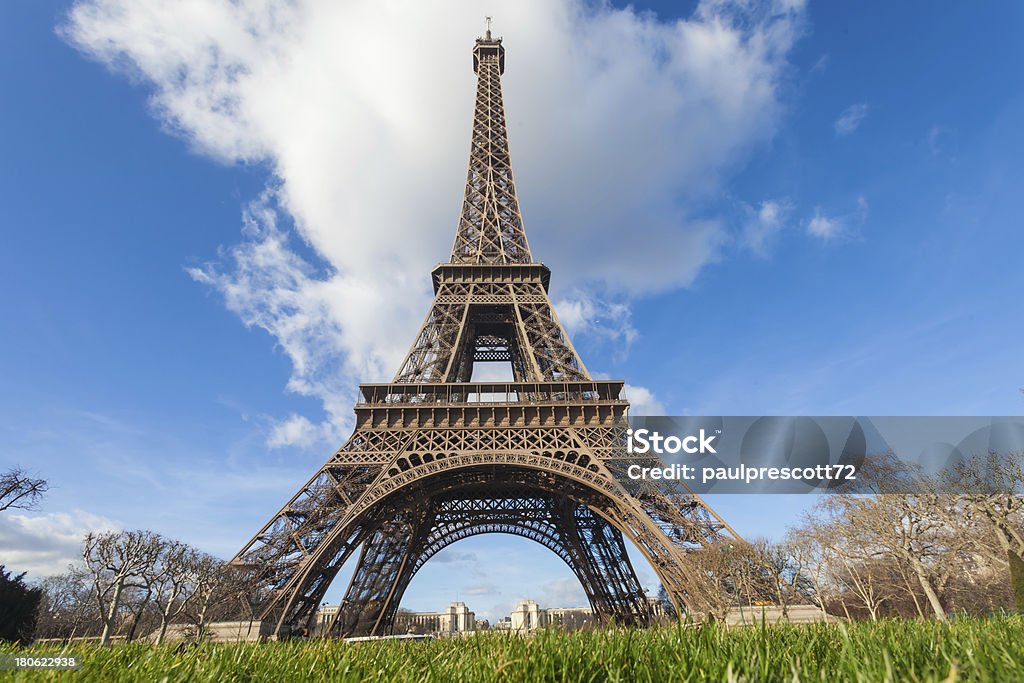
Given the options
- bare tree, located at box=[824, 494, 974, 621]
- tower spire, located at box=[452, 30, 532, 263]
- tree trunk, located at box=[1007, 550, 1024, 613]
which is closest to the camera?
tree trunk, located at box=[1007, 550, 1024, 613]

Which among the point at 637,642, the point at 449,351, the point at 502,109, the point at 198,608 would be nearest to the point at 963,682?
the point at 637,642

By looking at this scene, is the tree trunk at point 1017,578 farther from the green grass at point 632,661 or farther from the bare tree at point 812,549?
the green grass at point 632,661

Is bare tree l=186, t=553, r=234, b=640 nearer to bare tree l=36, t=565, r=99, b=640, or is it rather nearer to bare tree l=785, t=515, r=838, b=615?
bare tree l=36, t=565, r=99, b=640

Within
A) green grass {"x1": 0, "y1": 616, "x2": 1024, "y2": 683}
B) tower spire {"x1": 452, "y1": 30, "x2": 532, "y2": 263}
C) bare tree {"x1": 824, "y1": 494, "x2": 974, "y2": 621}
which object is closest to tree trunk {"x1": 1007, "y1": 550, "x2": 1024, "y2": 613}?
bare tree {"x1": 824, "y1": 494, "x2": 974, "y2": 621}

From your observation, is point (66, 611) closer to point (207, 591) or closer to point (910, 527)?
point (207, 591)

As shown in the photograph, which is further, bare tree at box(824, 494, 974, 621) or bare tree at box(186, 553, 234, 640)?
bare tree at box(824, 494, 974, 621)

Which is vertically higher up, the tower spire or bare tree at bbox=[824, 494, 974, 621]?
the tower spire
